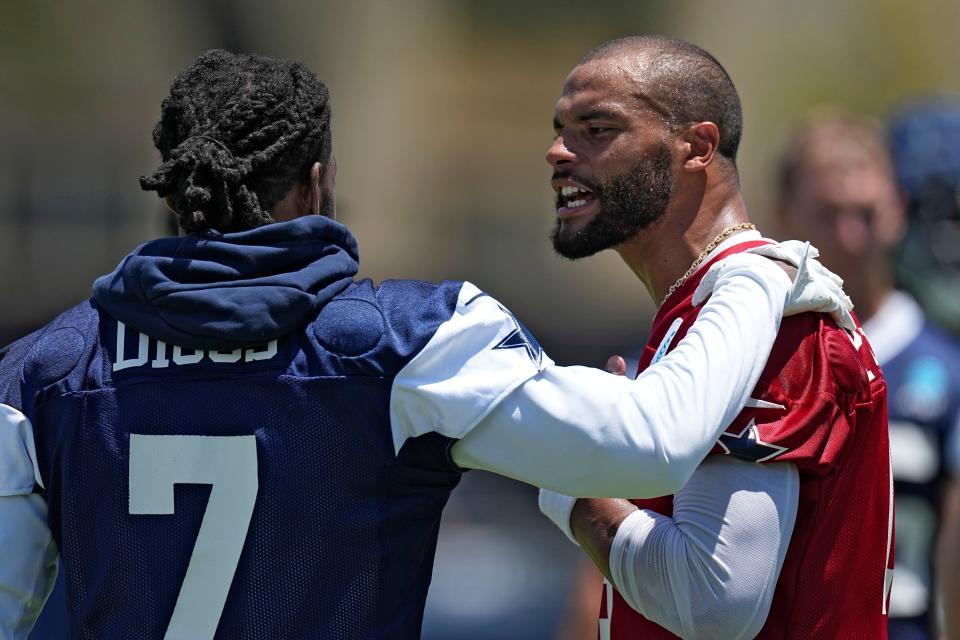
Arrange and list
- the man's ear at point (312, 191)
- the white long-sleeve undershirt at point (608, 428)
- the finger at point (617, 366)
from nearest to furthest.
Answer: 1. the white long-sleeve undershirt at point (608, 428)
2. the man's ear at point (312, 191)
3. the finger at point (617, 366)

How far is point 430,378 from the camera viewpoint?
2.16 m

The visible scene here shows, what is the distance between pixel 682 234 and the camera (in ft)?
9.79

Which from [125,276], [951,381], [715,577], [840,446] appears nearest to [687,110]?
[840,446]

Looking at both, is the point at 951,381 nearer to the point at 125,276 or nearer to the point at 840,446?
the point at 840,446

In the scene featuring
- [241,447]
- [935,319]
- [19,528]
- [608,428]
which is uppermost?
[608,428]

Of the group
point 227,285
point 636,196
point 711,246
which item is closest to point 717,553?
point 711,246

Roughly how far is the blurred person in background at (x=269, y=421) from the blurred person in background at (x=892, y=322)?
7.20 ft

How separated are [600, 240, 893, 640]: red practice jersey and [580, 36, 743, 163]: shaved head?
0.62 m

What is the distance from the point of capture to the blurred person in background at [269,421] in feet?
7.05

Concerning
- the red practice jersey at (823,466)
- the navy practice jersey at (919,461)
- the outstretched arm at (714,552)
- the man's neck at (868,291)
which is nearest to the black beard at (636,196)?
the red practice jersey at (823,466)

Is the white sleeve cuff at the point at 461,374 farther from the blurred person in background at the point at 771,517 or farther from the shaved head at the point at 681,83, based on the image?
the shaved head at the point at 681,83

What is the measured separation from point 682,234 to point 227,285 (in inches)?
47.2

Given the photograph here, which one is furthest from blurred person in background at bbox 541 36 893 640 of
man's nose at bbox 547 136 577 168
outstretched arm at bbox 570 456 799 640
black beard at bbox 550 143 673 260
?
man's nose at bbox 547 136 577 168

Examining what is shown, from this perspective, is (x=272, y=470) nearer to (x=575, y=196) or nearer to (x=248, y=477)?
(x=248, y=477)
